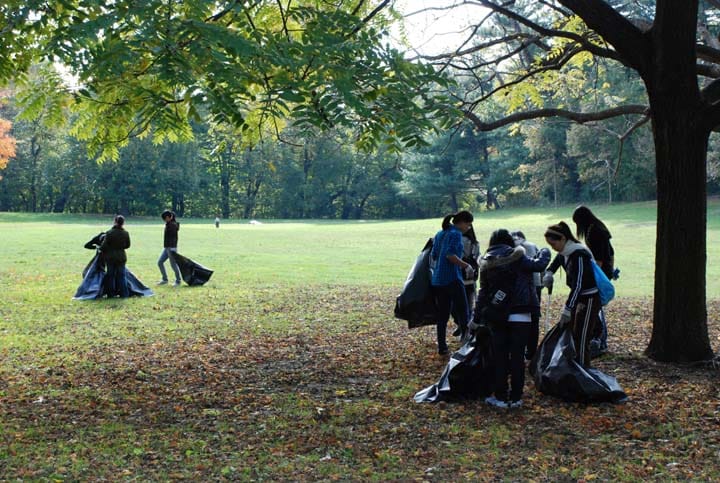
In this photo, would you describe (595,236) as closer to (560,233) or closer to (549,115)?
(560,233)

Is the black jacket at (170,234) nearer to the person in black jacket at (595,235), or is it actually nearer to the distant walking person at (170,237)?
the distant walking person at (170,237)

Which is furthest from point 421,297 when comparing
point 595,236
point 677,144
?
point 677,144

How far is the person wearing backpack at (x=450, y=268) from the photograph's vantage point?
882 centimetres

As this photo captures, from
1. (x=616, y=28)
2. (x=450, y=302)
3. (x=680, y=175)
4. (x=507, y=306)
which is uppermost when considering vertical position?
(x=616, y=28)

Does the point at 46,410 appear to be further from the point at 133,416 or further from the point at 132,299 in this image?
the point at 132,299

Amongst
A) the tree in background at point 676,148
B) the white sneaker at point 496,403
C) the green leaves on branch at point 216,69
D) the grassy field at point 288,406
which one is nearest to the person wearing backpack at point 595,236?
the tree in background at point 676,148

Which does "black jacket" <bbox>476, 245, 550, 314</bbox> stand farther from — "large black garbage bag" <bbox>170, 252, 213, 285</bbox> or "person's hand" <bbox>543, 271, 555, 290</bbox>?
"large black garbage bag" <bbox>170, 252, 213, 285</bbox>

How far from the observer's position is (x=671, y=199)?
829 centimetres

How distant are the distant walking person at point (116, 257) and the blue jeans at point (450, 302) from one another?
25.6ft

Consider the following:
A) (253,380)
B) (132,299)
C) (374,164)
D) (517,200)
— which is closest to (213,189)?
(374,164)

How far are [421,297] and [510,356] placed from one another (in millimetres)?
2376

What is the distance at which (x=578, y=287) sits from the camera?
22.5 ft

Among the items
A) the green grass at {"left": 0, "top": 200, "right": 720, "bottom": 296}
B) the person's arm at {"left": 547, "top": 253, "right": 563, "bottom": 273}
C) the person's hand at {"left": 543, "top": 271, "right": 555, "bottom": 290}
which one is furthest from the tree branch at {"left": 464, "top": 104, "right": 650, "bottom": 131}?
the green grass at {"left": 0, "top": 200, "right": 720, "bottom": 296}

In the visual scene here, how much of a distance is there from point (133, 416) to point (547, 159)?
56337mm
